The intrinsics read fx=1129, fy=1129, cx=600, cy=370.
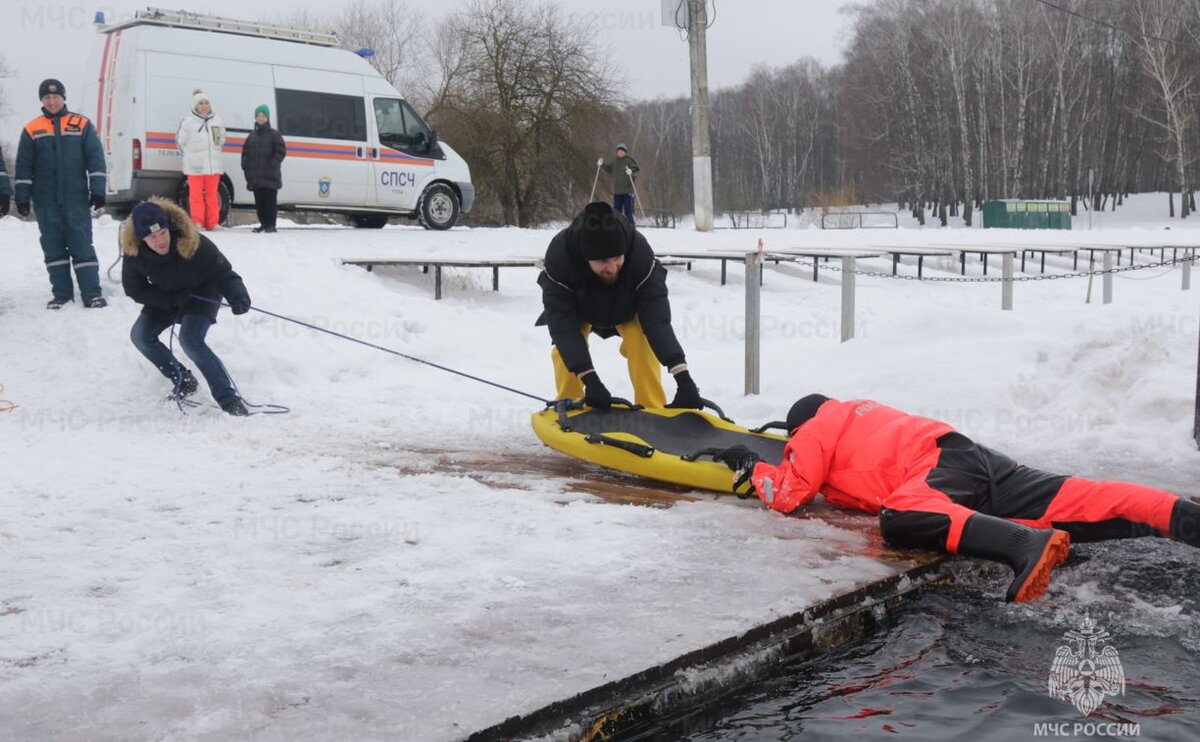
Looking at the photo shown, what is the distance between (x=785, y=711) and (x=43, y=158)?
795 cm

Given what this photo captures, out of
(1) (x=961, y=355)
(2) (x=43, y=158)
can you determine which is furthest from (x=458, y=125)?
(1) (x=961, y=355)

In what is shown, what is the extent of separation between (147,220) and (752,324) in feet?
13.2

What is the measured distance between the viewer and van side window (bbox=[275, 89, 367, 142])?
1417 centimetres

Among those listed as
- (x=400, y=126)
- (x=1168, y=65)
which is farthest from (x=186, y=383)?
(x=1168, y=65)

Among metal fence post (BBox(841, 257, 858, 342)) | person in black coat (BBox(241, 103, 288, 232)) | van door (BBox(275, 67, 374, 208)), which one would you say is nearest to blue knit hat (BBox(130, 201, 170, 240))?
metal fence post (BBox(841, 257, 858, 342))

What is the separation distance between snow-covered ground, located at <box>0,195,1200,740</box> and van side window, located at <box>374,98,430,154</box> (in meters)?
4.04

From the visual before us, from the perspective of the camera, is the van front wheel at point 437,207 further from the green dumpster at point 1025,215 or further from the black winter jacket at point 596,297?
the green dumpster at point 1025,215

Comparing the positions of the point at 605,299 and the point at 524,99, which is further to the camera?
the point at 524,99

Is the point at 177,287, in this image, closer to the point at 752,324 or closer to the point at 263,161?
the point at 752,324

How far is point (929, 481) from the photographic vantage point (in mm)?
4316

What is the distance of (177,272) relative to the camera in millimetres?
7410

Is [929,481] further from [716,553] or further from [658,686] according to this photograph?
[658,686]

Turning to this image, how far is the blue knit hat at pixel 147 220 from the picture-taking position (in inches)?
281

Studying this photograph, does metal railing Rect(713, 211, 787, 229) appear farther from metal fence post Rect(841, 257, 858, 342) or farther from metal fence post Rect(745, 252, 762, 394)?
metal fence post Rect(745, 252, 762, 394)
